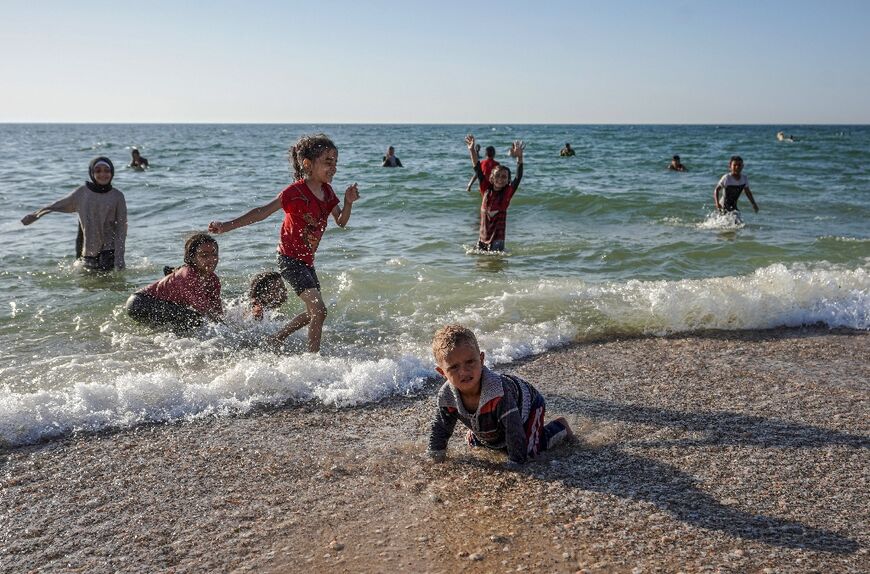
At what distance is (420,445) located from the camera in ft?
12.6

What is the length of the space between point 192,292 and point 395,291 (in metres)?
2.17

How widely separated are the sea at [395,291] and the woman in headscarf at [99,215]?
229 mm

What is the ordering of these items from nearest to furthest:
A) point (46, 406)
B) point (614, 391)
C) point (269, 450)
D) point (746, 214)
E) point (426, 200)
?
point (269, 450) < point (46, 406) < point (614, 391) < point (746, 214) < point (426, 200)

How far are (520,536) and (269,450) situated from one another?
1.48m

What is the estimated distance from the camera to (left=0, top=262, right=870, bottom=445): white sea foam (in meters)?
4.29

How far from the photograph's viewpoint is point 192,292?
6.11 meters

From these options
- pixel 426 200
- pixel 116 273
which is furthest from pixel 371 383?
pixel 426 200

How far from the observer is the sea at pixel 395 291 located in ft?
15.1

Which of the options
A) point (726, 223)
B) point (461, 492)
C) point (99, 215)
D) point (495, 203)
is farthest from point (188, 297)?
point (726, 223)

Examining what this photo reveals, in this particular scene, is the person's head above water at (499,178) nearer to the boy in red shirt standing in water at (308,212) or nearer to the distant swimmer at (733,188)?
the boy in red shirt standing in water at (308,212)

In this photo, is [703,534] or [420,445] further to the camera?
[420,445]

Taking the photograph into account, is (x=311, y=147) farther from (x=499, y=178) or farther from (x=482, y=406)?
(x=499, y=178)

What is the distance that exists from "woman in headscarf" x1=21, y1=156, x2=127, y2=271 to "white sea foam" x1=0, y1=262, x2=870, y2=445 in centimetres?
242

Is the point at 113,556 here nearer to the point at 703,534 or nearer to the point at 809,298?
the point at 703,534
